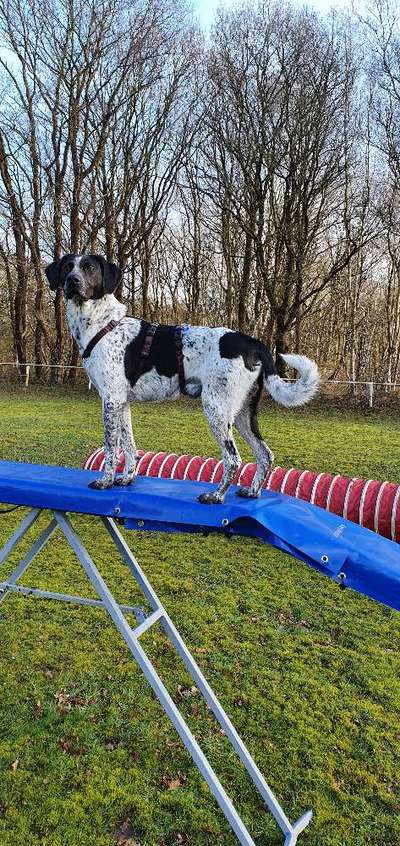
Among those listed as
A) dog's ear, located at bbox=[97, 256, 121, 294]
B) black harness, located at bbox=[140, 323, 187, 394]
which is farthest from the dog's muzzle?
black harness, located at bbox=[140, 323, 187, 394]


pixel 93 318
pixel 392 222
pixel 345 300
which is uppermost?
pixel 392 222

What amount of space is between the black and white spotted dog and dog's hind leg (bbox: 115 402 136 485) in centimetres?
1

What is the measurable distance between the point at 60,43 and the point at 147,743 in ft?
79.5

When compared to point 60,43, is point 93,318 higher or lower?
lower

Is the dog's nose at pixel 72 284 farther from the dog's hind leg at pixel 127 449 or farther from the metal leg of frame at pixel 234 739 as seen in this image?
the metal leg of frame at pixel 234 739

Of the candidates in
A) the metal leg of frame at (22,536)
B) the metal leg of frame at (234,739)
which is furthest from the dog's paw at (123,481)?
the metal leg of frame at (22,536)

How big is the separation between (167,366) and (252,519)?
90cm

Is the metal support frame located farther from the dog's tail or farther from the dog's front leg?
the dog's tail

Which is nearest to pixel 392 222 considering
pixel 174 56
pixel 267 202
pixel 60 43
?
pixel 267 202

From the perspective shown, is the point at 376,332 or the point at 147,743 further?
the point at 376,332

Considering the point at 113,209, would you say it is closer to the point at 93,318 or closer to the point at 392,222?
the point at 392,222

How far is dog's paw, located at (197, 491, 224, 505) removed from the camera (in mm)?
2701

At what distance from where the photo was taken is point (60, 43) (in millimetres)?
21047

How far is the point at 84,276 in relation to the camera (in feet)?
9.04
